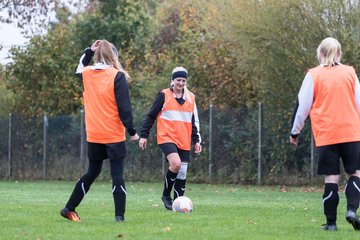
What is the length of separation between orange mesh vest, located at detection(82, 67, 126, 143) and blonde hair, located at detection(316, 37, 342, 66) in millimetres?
2387

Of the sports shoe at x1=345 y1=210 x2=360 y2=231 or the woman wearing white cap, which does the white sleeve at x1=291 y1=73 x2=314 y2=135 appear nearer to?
the sports shoe at x1=345 y1=210 x2=360 y2=231

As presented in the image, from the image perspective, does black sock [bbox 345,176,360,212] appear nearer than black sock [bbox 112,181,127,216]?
Yes

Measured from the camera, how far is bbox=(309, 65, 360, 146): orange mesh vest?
9.99m

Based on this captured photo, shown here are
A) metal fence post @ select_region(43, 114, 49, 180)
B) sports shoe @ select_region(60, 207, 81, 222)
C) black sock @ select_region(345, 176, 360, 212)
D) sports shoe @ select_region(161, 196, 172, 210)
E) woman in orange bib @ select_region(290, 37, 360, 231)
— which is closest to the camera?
woman in orange bib @ select_region(290, 37, 360, 231)

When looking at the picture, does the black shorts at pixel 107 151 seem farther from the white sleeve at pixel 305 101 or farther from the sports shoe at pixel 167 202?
the sports shoe at pixel 167 202

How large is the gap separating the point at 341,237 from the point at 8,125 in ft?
72.8

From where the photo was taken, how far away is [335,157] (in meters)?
10.0

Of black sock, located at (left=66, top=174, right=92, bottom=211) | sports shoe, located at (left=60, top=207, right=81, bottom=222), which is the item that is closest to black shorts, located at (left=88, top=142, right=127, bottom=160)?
black sock, located at (left=66, top=174, right=92, bottom=211)

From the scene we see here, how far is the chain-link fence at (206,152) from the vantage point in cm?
2466

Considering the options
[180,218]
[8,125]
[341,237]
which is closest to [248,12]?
[8,125]

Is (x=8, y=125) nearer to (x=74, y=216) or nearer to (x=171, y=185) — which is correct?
(x=171, y=185)

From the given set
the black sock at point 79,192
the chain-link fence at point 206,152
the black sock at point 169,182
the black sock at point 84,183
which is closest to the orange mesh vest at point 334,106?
the black sock at point 84,183

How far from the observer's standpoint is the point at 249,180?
25.2 m

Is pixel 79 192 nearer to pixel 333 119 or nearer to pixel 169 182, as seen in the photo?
pixel 169 182
